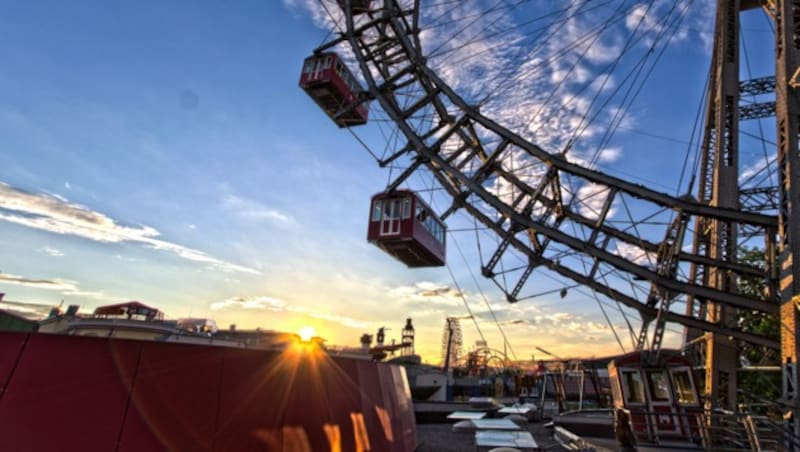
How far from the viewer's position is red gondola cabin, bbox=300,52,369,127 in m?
19.8

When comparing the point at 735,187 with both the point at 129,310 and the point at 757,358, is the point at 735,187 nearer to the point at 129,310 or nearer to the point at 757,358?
the point at 757,358

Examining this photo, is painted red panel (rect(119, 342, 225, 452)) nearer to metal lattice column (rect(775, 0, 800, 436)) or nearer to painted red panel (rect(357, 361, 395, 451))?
painted red panel (rect(357, 361, 395, 451))

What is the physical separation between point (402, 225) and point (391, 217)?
737 millimetres

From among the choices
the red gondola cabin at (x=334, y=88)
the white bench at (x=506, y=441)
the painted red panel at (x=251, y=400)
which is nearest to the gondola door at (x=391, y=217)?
the red gondola cabin at (x=334, y=88)

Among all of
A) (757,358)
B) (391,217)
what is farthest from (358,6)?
(757,358)

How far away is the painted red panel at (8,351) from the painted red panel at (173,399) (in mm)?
1520

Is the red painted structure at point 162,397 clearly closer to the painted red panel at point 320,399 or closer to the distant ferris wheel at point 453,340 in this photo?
the painted red panel at point 320,399

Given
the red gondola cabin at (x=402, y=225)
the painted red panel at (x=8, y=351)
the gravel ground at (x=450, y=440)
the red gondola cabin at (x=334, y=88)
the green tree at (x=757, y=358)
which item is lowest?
the gravel ground at (x=450, y=440)

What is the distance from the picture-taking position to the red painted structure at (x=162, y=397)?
5.43m

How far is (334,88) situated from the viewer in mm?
19906

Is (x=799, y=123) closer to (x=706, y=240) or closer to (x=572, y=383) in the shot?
(x=706, y=240)

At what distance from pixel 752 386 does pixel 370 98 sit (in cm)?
2691

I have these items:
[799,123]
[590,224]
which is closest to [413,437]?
[590,224]

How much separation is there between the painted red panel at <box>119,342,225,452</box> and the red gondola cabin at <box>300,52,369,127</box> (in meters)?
15.5
